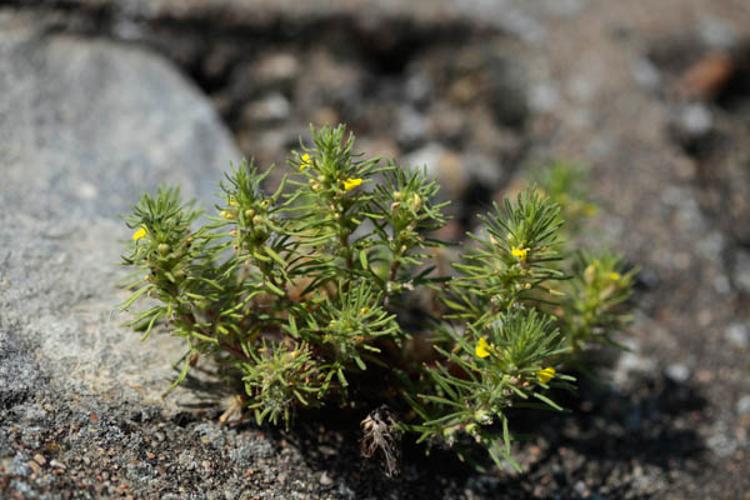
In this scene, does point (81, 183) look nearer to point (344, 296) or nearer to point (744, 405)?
point (344, 296)

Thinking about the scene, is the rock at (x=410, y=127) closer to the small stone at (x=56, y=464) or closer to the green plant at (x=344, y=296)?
the green plant at (x=344, y=296)

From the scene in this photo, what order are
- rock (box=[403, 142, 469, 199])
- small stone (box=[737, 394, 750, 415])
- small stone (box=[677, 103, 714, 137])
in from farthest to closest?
small stone (box=[677, 103, 714, 137]), rock (box=[403, 142, 469, 199]), small stone (box=[737, 394, 750, 415])

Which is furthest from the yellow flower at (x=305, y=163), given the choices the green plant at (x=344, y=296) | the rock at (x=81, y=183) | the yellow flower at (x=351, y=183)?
the rock at (x=81, y=183)

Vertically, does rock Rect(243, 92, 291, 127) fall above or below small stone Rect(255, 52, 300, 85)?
below

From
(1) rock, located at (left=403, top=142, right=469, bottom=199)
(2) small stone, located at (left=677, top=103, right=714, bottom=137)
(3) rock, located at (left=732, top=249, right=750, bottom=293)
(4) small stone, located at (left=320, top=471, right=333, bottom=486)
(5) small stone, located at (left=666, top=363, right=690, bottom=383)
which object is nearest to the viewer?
(4) small stone, located at (left=320, top=471, right=333, bottom=486)

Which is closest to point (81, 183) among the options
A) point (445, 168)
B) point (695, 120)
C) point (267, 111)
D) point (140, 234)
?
point (140, 234)

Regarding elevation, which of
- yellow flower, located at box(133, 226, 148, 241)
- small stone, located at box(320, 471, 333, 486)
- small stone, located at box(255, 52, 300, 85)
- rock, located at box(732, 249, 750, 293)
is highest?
small stone, located at box(255, 52, 300, 85)

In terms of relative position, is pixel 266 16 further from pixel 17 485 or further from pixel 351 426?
pixel 17 485

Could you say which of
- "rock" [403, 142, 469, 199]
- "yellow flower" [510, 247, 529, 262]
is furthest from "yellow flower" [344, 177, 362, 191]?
"rock" [403, 142, 469, 199]

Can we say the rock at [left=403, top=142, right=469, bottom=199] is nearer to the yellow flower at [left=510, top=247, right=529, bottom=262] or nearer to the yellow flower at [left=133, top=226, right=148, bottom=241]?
the yellow flower at [left=510, top=247, right=529, bottom=262]
